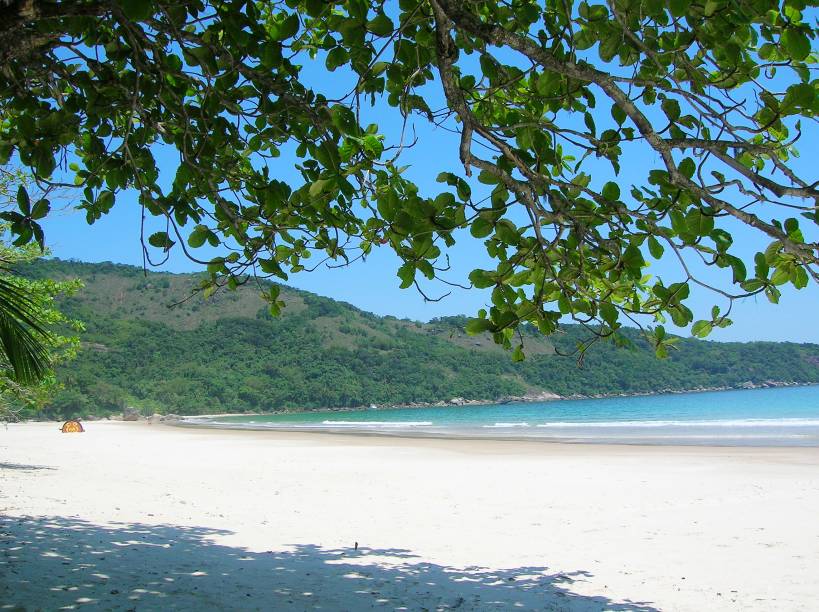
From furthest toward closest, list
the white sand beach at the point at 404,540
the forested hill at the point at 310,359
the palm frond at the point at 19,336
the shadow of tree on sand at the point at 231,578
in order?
the forested hill at the point at 310,359, the white sand beach at the point at 404,540, the shadow of tree on sand at the point at 231,578, the palm frond at the point at 19,336

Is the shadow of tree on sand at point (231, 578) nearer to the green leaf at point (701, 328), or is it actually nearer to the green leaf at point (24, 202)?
the green leaf at point (24, 202)

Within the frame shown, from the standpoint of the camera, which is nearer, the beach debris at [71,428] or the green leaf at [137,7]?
the green leaf at [137,7]

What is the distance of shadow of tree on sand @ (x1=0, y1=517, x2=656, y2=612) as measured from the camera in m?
3.89

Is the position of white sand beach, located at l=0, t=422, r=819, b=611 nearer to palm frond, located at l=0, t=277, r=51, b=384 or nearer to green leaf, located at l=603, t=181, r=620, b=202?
palm frond, located at l=0, t=277, r=51, b=384

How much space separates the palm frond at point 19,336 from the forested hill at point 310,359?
66.8m

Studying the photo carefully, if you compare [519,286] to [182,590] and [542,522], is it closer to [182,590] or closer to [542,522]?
[182,590]

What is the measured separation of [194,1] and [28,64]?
75 centimetres

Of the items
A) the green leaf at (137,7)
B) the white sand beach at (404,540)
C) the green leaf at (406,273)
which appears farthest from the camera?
the white sand beach at (404,540)

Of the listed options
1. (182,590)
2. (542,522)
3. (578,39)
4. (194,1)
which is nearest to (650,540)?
(542,522)

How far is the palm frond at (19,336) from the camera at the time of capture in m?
3.24

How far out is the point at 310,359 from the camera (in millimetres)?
86250

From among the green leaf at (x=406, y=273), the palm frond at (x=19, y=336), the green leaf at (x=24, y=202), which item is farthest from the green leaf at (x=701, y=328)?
the palm frond at (x=19, y=336)

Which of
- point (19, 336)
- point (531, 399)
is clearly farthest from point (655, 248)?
point (531, 399)

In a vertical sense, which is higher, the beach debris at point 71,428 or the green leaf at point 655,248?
the green leaf at point 655,248
